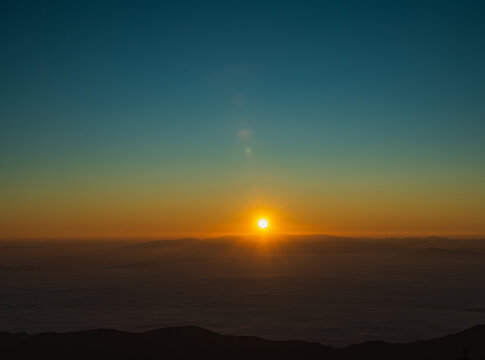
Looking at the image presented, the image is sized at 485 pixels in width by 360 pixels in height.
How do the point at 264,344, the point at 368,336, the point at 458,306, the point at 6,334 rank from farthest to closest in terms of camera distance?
the point at 458,306, the point at 368,336, the point at 6,334, the point at 264,344

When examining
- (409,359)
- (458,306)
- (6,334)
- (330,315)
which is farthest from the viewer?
(458,306)

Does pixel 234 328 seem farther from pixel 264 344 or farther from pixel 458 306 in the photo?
pixel 458 306

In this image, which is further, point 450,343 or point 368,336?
point 368,336

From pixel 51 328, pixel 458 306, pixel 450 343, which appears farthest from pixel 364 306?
pixel 51 328

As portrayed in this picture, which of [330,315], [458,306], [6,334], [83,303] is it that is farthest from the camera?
[83,303]

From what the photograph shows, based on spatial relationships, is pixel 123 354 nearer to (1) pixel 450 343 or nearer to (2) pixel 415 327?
(1) pixel 450 343

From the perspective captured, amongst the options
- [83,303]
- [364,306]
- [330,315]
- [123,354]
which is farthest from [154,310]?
[123,354]
